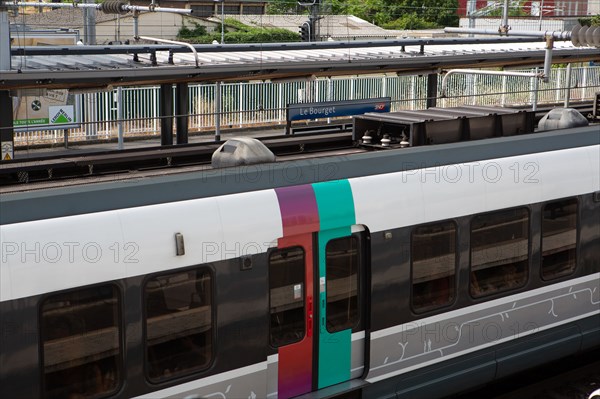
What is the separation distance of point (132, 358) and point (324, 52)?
12.6 m

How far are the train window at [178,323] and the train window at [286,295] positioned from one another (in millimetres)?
628

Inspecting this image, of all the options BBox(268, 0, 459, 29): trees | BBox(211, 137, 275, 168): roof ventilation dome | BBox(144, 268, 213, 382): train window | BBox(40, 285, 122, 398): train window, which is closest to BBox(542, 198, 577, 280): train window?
BBox(211, 137, 275, 168): roof ventilation dome

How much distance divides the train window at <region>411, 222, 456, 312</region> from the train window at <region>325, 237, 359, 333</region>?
26.7 inches

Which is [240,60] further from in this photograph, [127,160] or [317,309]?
[317,309]

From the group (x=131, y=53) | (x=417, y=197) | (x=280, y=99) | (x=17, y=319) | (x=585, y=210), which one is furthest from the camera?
(x=280, y=99)

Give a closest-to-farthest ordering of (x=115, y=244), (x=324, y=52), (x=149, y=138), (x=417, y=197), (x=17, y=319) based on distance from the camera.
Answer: (x=17, y=319), (x=115, y=244), (x=417, y=197), (x=324, y=52), (x=149, y=138)

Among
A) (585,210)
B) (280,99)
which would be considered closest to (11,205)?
(585,210)

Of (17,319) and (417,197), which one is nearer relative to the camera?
(17,319)

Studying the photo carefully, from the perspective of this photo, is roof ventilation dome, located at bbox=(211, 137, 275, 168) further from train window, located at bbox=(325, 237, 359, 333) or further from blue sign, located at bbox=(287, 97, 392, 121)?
blue sign, located at bbox=(287, 97, 392, 121)

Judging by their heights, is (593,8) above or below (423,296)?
above

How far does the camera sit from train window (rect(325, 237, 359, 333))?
802 cm

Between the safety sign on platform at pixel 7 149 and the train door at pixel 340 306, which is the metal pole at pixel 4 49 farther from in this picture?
the train door at pixel 340 306

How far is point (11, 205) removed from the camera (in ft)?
21.0

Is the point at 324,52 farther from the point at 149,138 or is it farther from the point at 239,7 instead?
the point at 239,7
